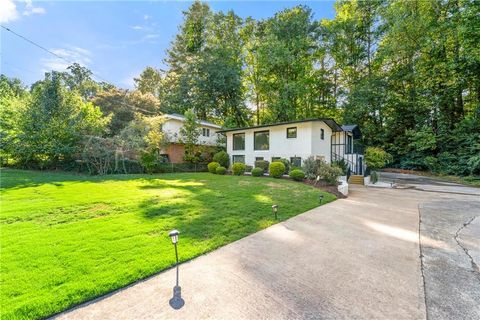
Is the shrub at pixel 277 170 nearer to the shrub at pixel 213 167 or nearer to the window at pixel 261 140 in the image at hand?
the window at pixel 261 140

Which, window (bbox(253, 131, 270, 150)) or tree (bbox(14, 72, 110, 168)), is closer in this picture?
tree (bbox(14, 72, 110, 168))

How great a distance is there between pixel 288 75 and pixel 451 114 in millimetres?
16046

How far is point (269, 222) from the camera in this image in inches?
232

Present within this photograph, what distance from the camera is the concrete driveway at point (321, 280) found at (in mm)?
2449

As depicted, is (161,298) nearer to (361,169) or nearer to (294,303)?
(294,303)

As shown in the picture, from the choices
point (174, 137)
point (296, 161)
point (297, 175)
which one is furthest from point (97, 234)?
point (174, 137)

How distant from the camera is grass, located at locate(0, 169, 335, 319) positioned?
2668 mm

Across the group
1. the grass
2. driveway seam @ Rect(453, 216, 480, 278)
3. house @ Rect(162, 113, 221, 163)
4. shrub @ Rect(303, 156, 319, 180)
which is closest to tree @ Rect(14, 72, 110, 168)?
house @ Rect(162, 113, 221, 163)

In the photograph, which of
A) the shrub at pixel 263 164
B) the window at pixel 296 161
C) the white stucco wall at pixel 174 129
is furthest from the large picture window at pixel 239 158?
the window at pixel 296 161

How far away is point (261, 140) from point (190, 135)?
6.30 meters

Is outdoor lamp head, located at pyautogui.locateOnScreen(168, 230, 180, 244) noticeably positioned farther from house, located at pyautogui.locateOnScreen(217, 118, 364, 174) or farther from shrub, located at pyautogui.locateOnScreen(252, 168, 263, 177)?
house, located at pyautogui.locateOnScreen(217, 118, 364, 174)

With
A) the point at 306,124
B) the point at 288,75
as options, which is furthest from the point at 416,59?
the point at 306,124

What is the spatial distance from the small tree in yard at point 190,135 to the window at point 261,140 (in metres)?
5.36

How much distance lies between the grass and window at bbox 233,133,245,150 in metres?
11.1
